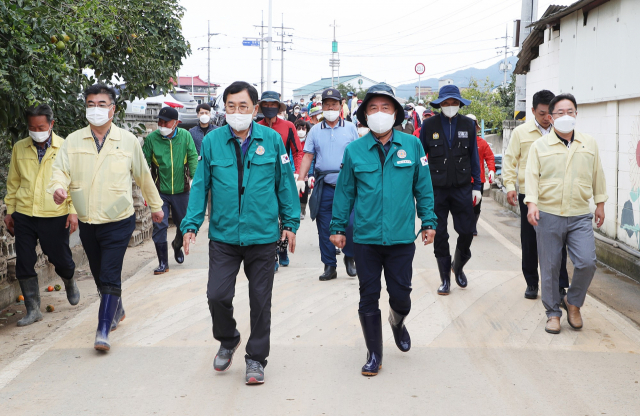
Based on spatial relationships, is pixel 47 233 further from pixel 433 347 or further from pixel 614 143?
pixel 614 143

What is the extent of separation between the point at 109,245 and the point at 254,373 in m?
1.78

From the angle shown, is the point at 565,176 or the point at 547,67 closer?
the point at 565,176

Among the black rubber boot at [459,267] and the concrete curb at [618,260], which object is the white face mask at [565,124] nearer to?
the black rubber boot at [459,267]

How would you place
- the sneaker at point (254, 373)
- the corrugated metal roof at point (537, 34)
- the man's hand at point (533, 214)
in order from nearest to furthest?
the sneaker at point (254, 373) < the man's hand at point (533, 214) < the corrugated metal roof at point (537, 34)

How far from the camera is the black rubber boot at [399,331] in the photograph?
537cm

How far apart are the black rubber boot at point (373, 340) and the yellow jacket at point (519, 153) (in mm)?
2801

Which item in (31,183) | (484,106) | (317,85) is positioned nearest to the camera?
(31,183)

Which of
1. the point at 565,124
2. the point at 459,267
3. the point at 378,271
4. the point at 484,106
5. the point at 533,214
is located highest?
the point at 484,106

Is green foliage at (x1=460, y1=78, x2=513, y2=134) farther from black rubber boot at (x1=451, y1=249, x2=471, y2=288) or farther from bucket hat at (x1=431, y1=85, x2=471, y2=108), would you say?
bucket hat at (x1=431, y1=85, x2=471, y2=108)

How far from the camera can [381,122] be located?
517cm

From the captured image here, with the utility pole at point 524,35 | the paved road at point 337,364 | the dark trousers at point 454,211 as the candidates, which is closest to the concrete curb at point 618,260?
the paved road at point 337,364

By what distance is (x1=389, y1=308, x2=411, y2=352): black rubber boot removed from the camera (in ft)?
17.6

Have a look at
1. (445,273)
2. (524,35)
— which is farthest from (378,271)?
(524,35)

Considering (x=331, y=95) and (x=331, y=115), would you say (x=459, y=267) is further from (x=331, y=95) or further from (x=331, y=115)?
(x=331, y=95)
